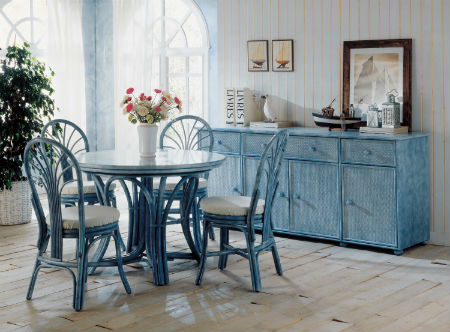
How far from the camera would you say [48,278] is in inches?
158

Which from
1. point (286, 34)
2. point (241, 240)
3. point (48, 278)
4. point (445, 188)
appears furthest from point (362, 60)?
point (48, 278)

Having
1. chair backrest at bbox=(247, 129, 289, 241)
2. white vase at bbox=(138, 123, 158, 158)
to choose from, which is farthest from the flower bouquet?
chair backrest at bbox=(247, 129, 289, 241)

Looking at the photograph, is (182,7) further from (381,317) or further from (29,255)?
(381,317)

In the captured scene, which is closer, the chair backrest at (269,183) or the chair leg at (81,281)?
the chair leg at (81,281)

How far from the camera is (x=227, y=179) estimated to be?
5.28m

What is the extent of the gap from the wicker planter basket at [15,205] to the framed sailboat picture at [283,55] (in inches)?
89.2

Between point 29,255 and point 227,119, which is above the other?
point 227,119

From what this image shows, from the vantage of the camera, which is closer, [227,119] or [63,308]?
[63,308]

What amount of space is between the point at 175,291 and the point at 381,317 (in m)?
1.12

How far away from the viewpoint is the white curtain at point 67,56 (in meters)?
6.78

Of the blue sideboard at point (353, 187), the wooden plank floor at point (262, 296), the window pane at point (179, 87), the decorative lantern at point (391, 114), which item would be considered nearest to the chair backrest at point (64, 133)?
the wooden plank floor at point (262, 296)

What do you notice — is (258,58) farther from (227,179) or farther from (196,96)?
(196,96)

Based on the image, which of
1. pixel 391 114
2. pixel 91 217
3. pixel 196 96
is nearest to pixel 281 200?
pixel 391 114

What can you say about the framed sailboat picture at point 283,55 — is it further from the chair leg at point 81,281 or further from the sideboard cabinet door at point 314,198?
the chair leg at point 81,281
